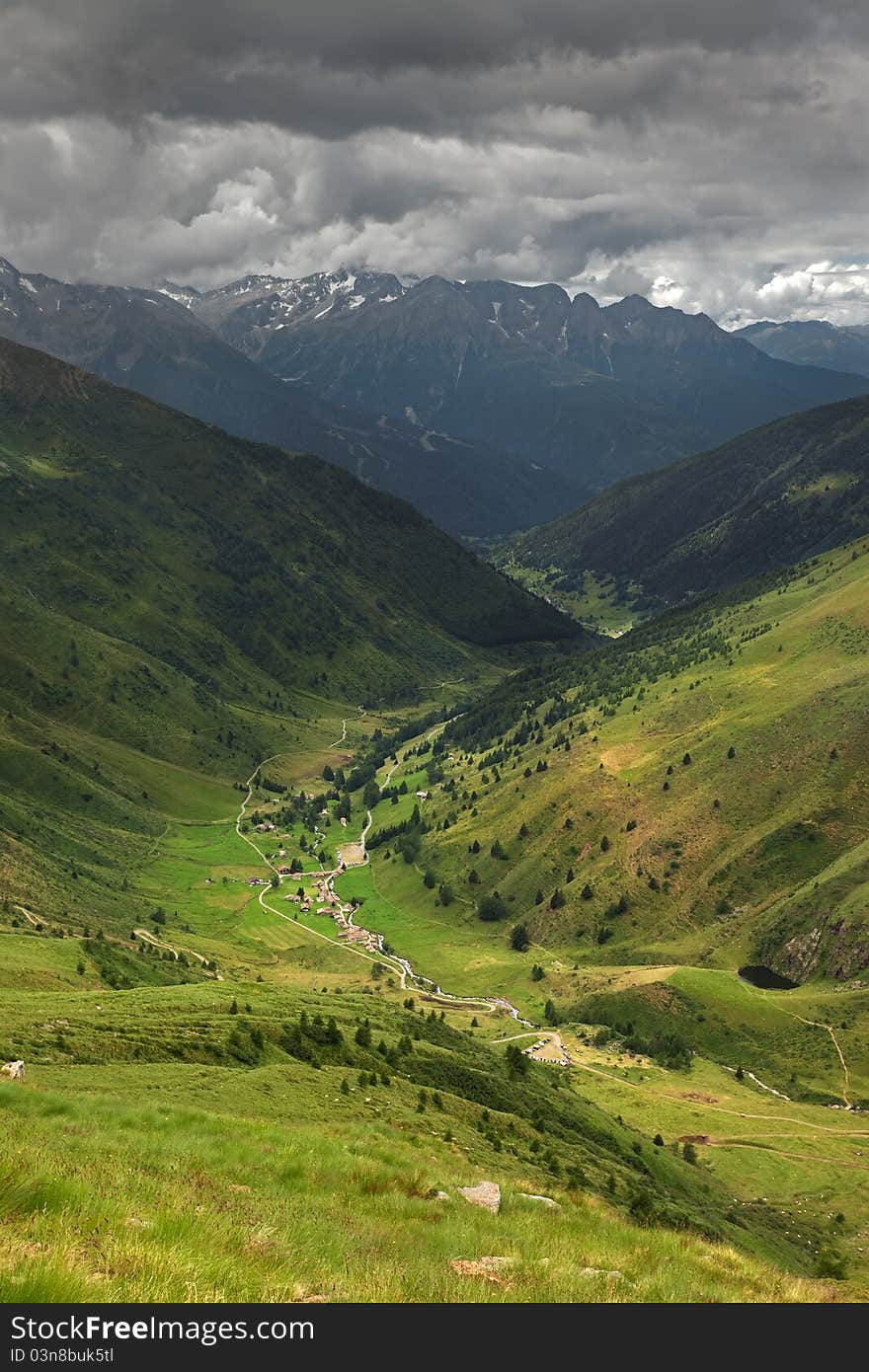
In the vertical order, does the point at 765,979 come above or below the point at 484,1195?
below

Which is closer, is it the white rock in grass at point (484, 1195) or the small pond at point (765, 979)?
the white rock in grass at point (484, 1195)

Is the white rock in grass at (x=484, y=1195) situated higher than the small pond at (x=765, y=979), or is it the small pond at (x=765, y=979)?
the white rock in grass at (x=484, y=1195)

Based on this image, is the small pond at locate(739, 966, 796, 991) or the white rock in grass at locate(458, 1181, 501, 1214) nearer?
the white rock in grass at locate(458, 1181, 501, 1214)

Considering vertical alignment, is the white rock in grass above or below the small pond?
above

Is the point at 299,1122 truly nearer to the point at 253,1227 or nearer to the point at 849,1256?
the point at 253,1227

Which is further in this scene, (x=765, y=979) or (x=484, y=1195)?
(x=765, y=979)

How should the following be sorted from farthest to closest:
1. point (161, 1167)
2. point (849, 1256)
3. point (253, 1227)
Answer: point (849, 1256)
point (161, 1167)
point (253, 1227)

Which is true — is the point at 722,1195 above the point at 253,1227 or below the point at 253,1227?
below
